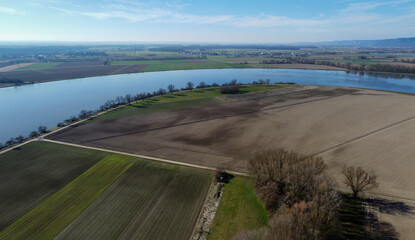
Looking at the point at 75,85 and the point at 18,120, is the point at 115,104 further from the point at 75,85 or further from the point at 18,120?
the point at 75,85

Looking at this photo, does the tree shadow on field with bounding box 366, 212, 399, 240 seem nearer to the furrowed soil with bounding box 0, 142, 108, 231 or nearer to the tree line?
the tree line

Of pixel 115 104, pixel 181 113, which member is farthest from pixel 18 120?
pixel 181 113

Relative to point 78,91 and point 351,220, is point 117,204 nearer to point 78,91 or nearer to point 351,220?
point 351,220

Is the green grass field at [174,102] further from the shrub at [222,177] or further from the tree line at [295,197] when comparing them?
the tree line at [295,197]

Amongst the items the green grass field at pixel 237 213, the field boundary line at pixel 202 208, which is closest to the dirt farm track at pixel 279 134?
A: the field boundary line at pixel 202 208

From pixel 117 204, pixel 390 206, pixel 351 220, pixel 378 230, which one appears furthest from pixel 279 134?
pixel 117 204
